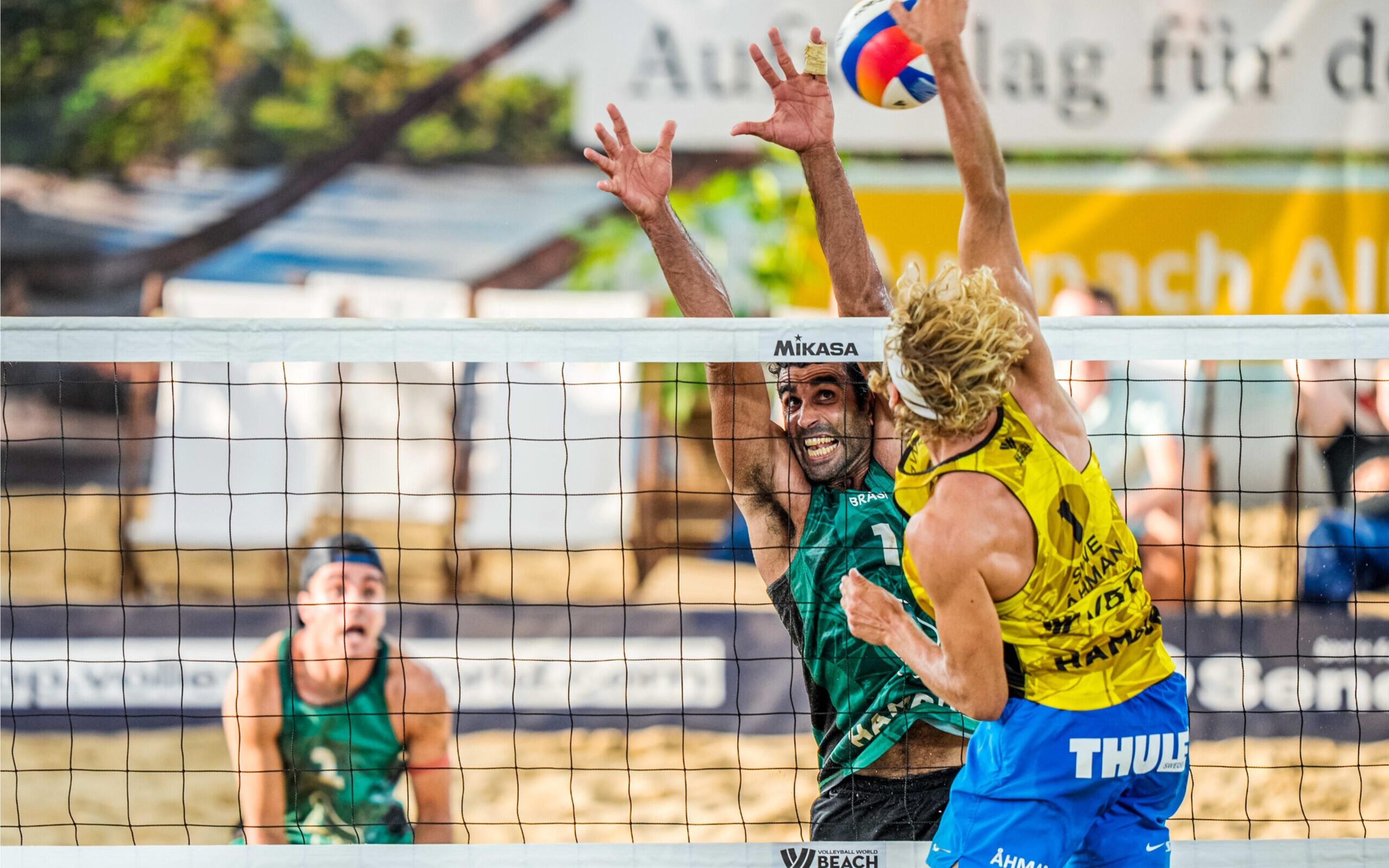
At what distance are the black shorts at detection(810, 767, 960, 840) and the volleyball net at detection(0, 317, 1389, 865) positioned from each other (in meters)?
0.12

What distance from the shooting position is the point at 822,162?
11.5 feet

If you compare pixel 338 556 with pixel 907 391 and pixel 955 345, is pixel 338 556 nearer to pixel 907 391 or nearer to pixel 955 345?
pixel 907 391

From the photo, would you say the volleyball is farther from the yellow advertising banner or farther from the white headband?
the yellow advertising banner

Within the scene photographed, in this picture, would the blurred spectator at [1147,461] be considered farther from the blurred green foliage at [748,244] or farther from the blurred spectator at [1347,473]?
the blurred green foliage at [748,244]

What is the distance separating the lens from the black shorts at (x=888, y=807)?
3484 millimetres

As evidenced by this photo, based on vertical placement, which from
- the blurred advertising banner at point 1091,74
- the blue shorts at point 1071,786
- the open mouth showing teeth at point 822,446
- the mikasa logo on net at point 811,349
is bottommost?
the blue shorts at point 1071,786

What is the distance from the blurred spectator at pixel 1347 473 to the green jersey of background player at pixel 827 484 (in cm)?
372

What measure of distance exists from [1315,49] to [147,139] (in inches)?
342

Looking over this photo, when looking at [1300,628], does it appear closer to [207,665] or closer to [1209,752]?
[1209,752]

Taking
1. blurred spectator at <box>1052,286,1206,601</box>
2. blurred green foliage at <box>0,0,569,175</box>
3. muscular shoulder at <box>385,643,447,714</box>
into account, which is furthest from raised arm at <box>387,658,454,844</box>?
blurred green foliage at <box>0,0,569,175</box>

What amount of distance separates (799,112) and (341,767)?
9.44 ft

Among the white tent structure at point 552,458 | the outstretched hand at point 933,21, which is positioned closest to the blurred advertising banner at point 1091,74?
the white tent structure at point 552,458

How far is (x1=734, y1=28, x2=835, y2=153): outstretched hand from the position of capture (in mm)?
3475

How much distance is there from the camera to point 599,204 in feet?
30.7
